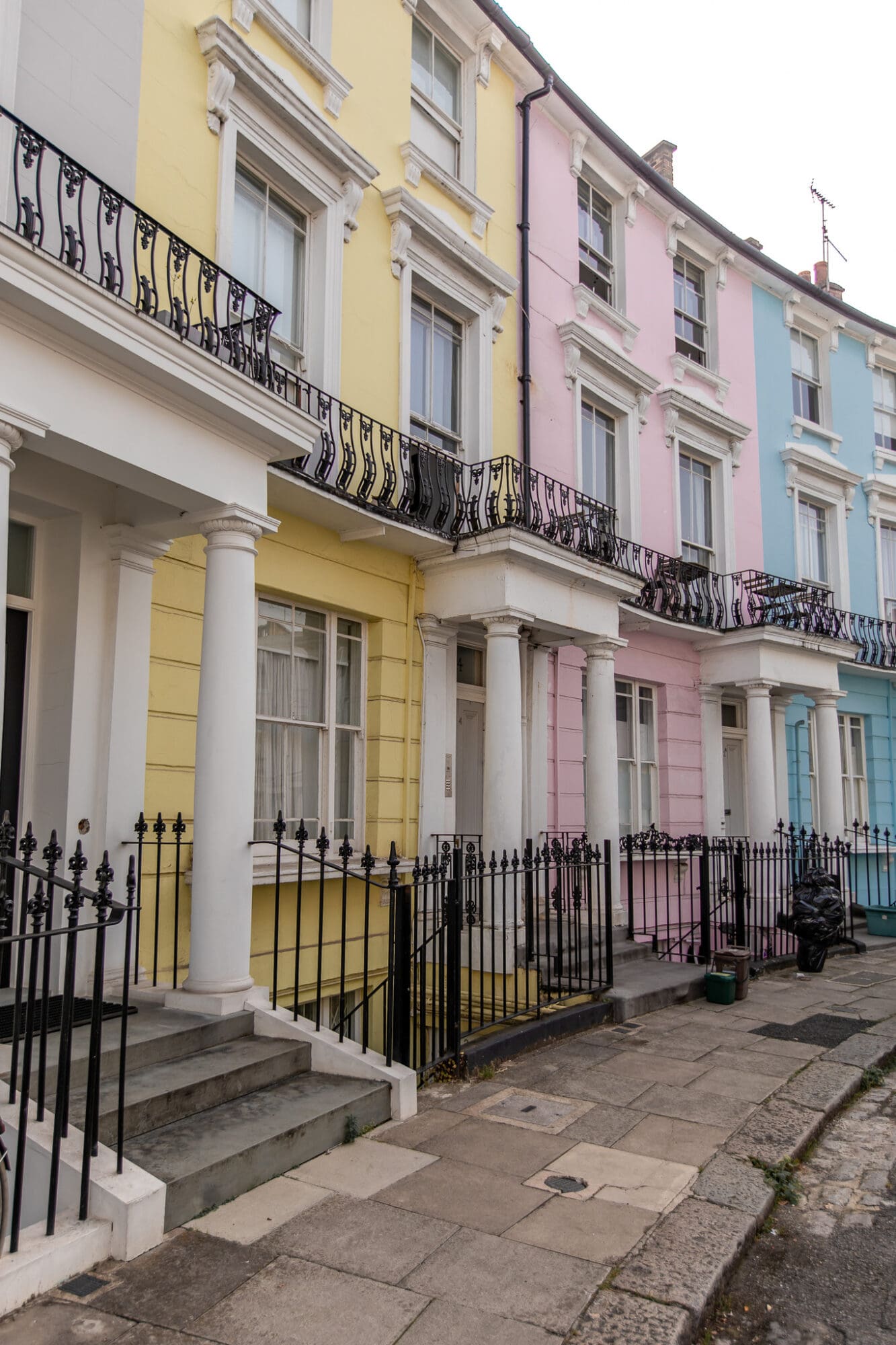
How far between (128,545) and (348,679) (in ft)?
10.1

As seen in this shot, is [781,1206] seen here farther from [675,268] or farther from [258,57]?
[675,268]

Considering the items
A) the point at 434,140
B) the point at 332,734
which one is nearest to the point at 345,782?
the point at 332,734

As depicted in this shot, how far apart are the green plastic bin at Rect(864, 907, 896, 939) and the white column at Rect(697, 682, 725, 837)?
278 centimetres

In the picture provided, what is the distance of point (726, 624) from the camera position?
14242 mm

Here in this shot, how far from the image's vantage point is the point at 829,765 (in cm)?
1427

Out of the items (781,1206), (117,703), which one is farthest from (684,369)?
(781,1206)

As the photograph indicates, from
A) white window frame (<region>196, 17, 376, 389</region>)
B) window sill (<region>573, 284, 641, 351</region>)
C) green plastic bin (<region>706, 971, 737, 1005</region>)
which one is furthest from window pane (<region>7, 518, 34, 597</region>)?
window sill (<region>573, 284, 641, 351</region>)

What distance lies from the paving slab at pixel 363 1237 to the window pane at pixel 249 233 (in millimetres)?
7166

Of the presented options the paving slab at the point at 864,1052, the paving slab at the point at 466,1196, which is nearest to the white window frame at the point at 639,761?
the paving slab at the point at 864,1052

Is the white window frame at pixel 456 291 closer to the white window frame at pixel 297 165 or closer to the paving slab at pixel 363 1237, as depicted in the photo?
the white window frame at pixel 297 165

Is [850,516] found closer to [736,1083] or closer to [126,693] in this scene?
[736,1083]

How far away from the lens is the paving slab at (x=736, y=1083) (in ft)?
20.1

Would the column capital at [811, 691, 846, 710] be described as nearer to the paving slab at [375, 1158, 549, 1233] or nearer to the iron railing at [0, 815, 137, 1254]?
the paving slab at [375, 1158, 549, 1233]

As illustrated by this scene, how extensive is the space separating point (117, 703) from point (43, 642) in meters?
0.64
